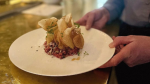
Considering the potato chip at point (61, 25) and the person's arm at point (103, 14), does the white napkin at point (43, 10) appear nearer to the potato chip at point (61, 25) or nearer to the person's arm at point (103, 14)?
the person's arm at point (103, 14)

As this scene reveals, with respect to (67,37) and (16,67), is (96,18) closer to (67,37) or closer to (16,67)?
(67,37)

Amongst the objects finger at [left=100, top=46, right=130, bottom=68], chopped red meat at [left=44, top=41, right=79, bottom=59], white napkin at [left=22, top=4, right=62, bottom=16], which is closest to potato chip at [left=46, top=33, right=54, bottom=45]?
chopped red meat at [left=44, top=41, right=79, bottom=59]

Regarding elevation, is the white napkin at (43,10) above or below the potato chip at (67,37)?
below

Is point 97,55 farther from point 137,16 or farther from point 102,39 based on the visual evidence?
point 137,16

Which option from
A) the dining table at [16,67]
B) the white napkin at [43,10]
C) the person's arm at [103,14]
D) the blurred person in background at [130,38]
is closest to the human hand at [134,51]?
the blurred person in background at [130,38]

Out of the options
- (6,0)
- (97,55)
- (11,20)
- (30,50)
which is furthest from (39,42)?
(6,0)

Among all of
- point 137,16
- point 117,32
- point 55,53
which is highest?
point 137,16

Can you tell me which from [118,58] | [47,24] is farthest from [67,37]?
[118,58]
